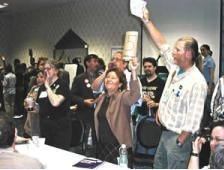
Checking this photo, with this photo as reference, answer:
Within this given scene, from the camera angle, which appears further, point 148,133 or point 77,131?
point 77,131

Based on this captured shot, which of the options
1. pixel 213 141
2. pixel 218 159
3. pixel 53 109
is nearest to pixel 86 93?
pixel 53 109

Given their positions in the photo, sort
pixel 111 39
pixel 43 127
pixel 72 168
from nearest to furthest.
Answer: pixel 72 168
pixel 43 127
pixel 111 39

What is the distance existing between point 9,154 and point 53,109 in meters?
1.52

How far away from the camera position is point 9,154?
65.3 inches

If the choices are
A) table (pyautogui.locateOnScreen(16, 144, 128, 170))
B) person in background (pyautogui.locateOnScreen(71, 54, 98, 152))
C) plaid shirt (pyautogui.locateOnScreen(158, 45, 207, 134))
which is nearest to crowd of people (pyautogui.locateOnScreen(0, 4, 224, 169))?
plaid shirt (pyautogui.locateOnScreen(158, 45, 207, 134))

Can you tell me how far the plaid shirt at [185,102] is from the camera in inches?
92.5

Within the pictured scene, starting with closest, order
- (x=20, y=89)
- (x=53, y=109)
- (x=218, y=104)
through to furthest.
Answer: (x=218, y=104), (x=53, y=109), (x=20, y=89)

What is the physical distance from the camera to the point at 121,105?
8.50 ft

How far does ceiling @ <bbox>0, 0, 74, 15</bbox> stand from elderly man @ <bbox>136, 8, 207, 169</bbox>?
7.57 meters

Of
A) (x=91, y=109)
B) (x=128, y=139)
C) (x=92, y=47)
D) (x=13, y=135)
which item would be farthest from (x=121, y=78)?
(x=92, y=47)

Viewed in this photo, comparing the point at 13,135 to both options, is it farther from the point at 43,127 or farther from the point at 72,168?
the point at 43,127

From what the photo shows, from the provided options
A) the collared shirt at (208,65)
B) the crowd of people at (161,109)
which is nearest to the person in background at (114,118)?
the crowd of people at (161,109)

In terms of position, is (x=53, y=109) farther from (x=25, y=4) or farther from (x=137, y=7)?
(x=25, y=4)

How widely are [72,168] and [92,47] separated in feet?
24.3
